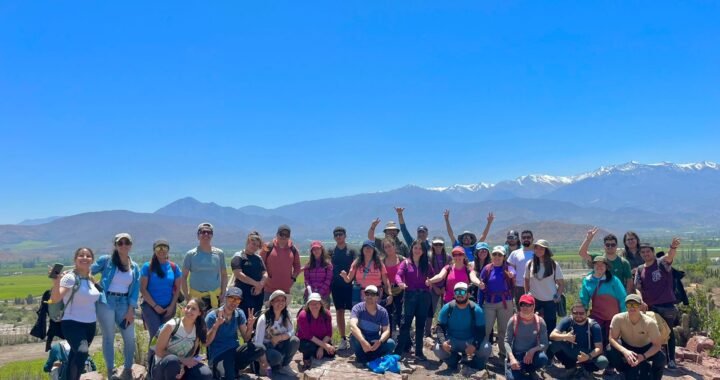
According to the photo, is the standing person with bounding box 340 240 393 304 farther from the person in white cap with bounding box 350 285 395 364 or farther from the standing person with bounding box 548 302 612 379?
the standing person with bounding box 548 302 612 379

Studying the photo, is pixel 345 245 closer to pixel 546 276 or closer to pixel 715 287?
pixel 546 276

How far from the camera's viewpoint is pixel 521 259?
845cm

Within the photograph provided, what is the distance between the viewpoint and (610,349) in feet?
25.2

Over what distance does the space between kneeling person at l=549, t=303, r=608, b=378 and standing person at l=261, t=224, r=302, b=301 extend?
4.50 m

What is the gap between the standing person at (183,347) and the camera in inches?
243

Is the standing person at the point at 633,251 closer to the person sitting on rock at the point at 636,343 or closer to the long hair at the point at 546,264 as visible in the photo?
the person sitting on rock at the point at 636,343

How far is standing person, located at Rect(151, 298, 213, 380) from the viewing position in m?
6.18

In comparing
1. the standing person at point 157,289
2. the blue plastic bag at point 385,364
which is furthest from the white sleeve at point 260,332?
the blue plastic bag at point 385,364

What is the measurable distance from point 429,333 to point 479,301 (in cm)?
141

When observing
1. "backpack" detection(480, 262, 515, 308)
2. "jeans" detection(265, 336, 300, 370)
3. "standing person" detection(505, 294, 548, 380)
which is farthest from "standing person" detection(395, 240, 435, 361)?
"jeans" detection(265, 336, 300, 370)

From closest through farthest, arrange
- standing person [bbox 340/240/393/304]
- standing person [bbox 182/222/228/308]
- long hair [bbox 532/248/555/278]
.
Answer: standing person [bbox 182/222/228/308] < long hair [bbox 532/248/555/278] < standing person [bbox 340/240/393/304]

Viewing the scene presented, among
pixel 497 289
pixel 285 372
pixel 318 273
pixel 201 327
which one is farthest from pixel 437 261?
pixel 201 327

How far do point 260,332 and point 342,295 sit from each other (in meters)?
1.88

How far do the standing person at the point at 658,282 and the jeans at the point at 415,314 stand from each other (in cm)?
379
